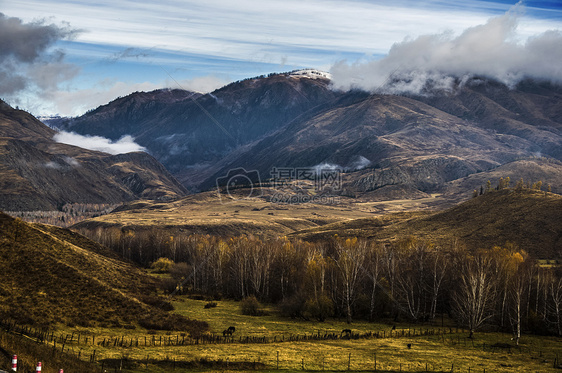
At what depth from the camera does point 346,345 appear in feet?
231

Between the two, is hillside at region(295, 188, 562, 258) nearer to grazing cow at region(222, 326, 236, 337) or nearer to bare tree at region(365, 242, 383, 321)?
bare tree at region(365, 242, 383, 321)

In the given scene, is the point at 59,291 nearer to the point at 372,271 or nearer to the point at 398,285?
the point at 372,271

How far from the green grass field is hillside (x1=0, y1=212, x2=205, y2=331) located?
4751 millimetres

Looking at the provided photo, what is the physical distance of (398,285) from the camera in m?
99.9

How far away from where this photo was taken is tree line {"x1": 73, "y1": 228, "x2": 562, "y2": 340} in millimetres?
83875

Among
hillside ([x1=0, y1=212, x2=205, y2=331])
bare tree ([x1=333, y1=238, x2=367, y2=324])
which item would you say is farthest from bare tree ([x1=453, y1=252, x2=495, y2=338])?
hillside ([x1=0, y1=212, x2=205, y2=331])

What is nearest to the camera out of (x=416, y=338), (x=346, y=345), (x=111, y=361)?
(x=111, y=361)

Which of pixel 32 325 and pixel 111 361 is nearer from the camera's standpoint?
pixel 111 361

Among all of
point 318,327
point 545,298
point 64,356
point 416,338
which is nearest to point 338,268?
point 318,327

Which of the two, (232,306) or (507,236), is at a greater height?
(507,236)

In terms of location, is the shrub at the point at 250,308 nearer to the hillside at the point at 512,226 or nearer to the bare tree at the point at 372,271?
the bare tree at the point at 372,271

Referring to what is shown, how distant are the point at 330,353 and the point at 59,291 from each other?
42654mm

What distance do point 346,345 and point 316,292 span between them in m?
25.8

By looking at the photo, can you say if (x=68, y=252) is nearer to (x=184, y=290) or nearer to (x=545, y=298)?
(x=184, y=290)
